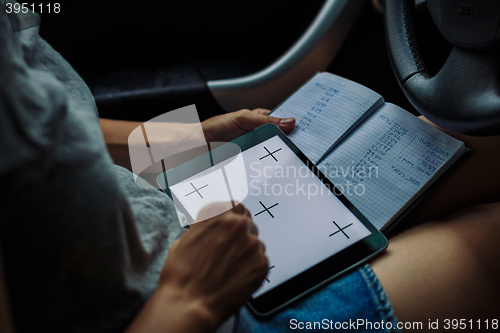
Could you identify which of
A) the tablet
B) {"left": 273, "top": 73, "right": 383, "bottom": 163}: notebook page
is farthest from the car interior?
the tablet

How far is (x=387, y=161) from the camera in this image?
65cm

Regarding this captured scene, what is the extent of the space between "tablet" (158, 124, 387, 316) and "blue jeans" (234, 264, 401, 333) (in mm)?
14

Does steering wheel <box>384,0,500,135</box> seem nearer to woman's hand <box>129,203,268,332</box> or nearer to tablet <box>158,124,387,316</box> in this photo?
tablet <box>158,124,387,316</box>

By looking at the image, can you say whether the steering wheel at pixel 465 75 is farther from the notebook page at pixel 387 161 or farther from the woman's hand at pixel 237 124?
the woman's hand at pixel 237 124

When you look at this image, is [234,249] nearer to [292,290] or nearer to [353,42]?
[292,290]

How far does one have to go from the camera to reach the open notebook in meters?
0.61

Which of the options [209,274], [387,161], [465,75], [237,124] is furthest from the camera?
[237,124]

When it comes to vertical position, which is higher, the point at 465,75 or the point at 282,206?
the point at 465,75

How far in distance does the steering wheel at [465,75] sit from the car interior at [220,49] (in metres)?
0.26

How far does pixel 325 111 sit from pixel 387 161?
156 millimetres

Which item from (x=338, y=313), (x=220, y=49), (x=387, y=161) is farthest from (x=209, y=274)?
(x=220, y=49)

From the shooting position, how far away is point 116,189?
0.35 metres

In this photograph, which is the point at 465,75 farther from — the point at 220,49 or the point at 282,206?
the point at 220,49

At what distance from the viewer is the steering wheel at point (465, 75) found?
49 centimetres
